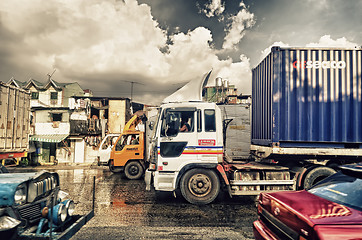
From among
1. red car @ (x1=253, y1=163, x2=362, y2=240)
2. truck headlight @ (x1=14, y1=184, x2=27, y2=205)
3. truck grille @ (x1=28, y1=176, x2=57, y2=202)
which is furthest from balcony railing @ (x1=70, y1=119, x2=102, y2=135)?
red car @ (x1=253, y1=163, x2=362, y2=240)

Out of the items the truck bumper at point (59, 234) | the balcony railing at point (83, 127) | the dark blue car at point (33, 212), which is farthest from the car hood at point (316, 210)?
the balcony railing at point (83, 127)

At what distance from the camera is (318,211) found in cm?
244

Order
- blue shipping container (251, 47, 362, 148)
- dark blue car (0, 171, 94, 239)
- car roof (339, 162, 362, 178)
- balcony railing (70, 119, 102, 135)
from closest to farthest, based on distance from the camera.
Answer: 1. dark blue car (0, 171, 94, 239)
2. car roof (339, 162, 362, 178)
3. blue shipping container (251, 47, 362, 148)
4. balcony railing (70, 119, 102, 135)

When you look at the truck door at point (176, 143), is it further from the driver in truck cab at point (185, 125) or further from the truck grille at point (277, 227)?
the truck grille at point (277, 227)

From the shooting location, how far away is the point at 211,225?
501 cm

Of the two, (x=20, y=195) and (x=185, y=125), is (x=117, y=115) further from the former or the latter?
(x=20, y=195)

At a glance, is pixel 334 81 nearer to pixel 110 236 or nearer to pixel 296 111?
pixel 296 111

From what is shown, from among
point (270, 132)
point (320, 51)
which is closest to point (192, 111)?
point (270, 132)

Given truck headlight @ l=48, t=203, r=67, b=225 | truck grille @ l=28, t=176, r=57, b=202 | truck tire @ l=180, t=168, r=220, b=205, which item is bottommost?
truck tire @ l=180, t=168, r=220, b=205

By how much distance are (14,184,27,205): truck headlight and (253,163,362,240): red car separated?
3228 mm

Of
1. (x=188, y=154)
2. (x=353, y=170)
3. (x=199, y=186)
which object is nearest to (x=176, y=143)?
(x=188, y=154)

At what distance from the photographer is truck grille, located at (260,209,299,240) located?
248 cm

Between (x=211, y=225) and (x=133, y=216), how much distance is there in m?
1.99

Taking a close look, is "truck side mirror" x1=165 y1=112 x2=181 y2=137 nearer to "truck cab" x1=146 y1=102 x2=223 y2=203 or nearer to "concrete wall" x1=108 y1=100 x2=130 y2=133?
"truck cab" x1=146 y1=102 x2=223 y2=203
